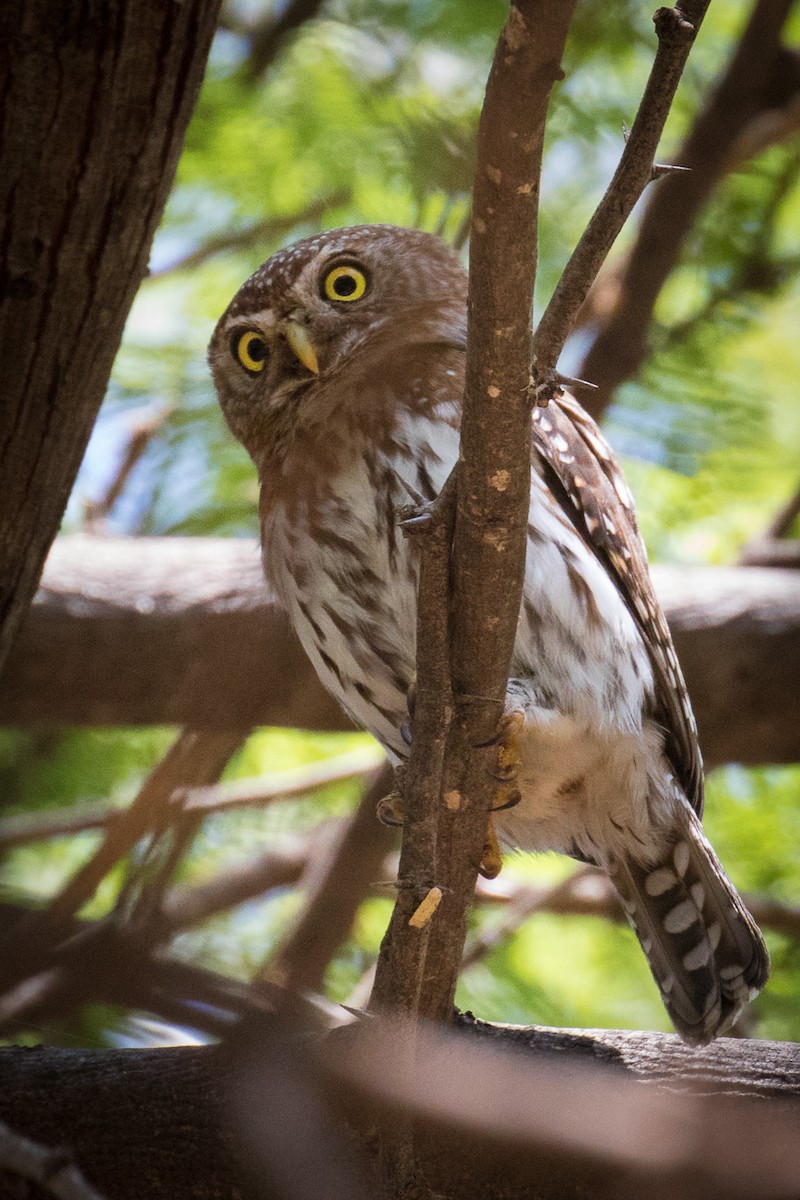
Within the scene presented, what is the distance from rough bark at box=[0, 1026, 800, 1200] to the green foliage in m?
1.09

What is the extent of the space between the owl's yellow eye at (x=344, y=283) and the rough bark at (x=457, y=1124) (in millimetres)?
2108

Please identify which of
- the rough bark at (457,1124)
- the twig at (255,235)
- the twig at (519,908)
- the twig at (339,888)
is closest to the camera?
the rough bark at (457,1124)

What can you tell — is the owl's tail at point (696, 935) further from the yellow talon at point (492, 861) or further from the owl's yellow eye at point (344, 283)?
the owl's yellow eye at point (344, 283)

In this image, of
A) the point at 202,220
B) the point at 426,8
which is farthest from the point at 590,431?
the point at 202,220

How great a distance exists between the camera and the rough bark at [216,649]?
4352 millimetres

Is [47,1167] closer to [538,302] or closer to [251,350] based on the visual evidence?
[251,350]

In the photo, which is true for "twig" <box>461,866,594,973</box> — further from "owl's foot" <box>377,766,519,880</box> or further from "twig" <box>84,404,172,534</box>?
"twig" <box>84,404,172,534</box>

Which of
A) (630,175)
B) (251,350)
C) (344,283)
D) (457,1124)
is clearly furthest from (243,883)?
(630,175)

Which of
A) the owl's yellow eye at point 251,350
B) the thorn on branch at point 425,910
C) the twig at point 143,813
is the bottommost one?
the thorn on branch at point 425,910

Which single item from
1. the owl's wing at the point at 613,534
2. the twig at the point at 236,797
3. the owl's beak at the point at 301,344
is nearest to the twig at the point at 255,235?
the owl's beak at the point at 301,344

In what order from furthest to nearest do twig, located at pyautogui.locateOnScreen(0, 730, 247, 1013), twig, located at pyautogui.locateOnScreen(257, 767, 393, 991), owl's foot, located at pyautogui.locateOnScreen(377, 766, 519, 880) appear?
owl's foot, located at pyautogui.locateOnScreen(377, 766, 519, 880)
twig, located at pyautogui.locateOnScreen(257, 767, 393, 991)
twig, located at pyautogui.locateOnScreen(0, 730, 247, 1013)

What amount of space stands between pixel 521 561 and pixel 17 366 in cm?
112

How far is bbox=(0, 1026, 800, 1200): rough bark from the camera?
2311mm

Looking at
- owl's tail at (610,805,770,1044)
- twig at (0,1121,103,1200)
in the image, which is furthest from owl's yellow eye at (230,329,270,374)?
twig at (0,1121,103,1200)
